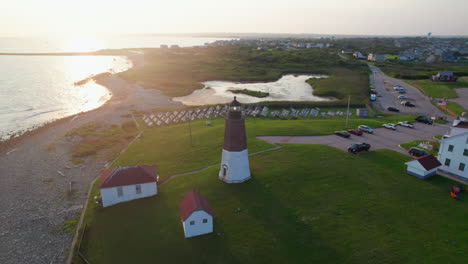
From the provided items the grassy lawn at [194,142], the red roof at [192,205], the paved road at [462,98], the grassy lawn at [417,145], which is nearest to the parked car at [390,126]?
the grassy lawn at [194,142]

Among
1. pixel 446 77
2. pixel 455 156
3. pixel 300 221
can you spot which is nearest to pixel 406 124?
pixel 455 156

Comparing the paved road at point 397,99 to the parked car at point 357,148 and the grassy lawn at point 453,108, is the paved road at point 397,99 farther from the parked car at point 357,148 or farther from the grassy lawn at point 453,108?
the parked car at point 357,148

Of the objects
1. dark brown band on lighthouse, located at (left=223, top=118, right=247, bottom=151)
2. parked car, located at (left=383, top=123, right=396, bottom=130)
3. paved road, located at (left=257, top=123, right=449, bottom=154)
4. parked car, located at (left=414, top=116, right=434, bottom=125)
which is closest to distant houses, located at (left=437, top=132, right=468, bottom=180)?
paved road, located at (left=257, top=123, right=449, bottom=154)

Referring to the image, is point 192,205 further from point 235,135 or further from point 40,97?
point 40,97

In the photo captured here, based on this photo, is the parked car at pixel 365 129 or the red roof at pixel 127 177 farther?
the parked car at pixel 365 129

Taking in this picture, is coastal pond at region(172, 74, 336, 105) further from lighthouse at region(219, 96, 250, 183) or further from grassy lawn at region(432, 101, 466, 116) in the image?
lighthouse at region(219, 96, 250, 183)

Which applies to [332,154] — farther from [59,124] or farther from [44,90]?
[44,90]
